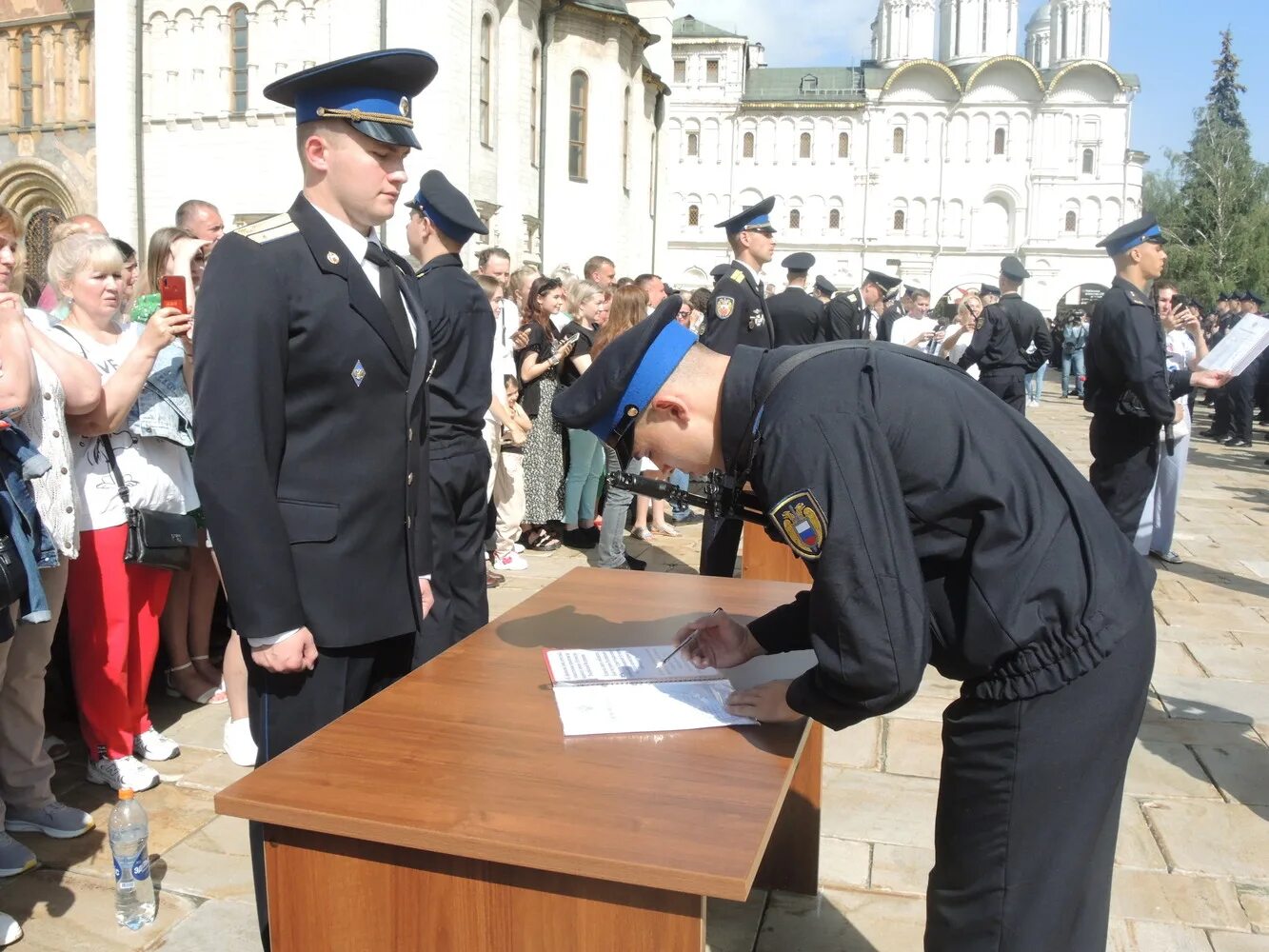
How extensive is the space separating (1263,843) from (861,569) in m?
3.02

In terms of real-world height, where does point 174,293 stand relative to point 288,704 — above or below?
above

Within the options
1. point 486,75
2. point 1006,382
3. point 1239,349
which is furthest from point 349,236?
point 486,75

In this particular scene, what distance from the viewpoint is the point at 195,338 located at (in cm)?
232

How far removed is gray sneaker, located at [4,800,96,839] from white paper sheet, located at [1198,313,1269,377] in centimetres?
618

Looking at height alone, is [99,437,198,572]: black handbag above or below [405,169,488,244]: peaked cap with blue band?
below

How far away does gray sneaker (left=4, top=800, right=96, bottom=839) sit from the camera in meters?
3.64

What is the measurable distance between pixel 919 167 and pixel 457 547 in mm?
68995

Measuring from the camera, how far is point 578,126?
30.2 m

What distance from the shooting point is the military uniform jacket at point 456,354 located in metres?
4.11

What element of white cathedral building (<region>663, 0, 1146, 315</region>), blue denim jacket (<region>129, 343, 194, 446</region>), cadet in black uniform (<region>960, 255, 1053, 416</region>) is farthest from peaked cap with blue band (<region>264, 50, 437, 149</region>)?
white cathedral building (<region>663, 0, 1146, 315</region>)

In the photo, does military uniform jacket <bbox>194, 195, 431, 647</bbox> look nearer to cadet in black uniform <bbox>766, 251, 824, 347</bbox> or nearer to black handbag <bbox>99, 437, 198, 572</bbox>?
black handbag <bbox>99, 437, 198, 572</bbox>

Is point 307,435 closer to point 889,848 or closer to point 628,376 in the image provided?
point 628,376

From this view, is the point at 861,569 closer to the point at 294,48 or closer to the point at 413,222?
the point at 413,222

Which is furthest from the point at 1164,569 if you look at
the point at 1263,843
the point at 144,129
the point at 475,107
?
the point at 144,129
